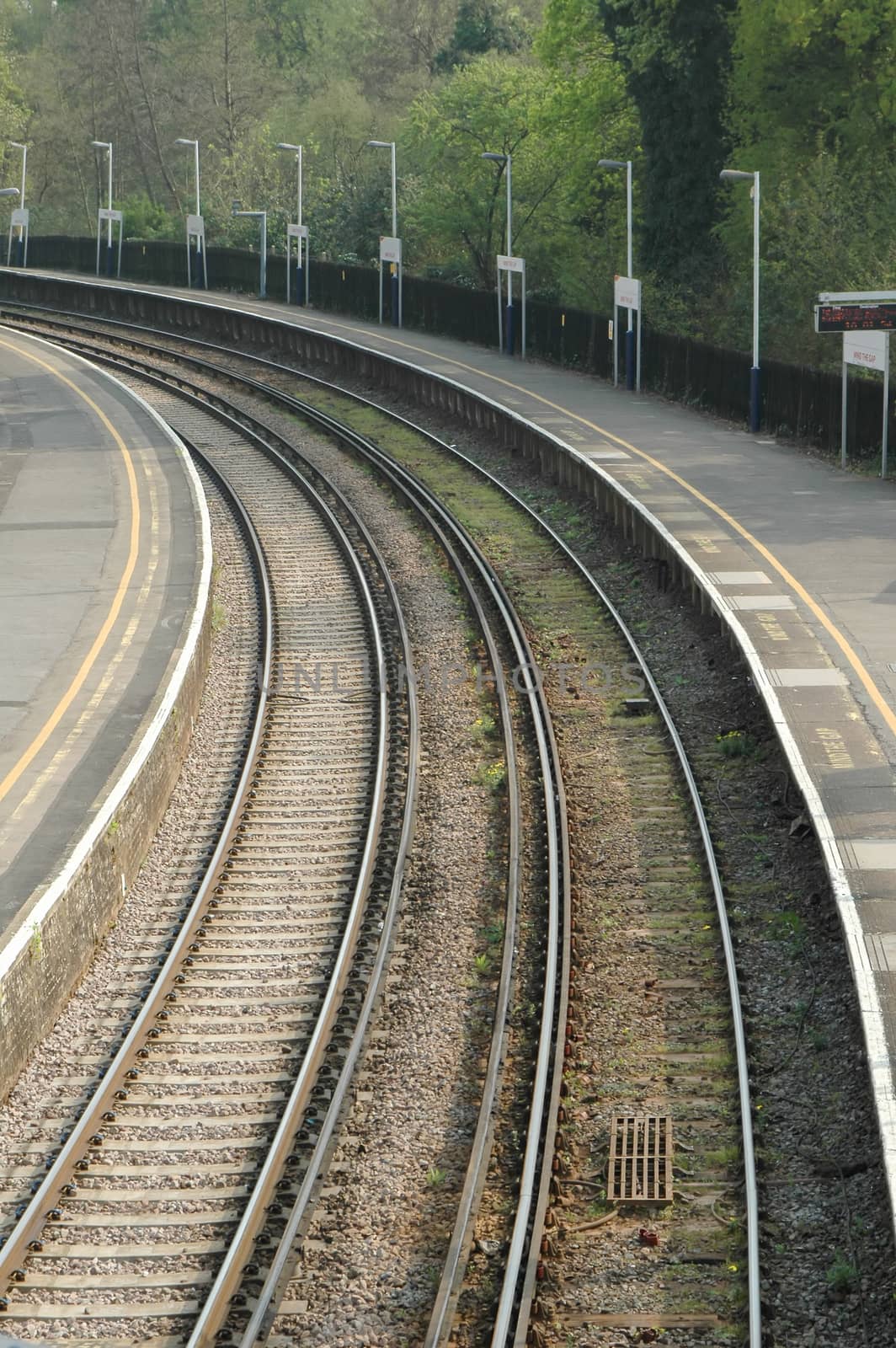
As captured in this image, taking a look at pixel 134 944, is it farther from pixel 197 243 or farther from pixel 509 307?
pixel 197 243

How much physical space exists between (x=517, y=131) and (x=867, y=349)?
120 feet

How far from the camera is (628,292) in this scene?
43.7 metres

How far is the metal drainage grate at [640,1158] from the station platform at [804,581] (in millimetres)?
1575

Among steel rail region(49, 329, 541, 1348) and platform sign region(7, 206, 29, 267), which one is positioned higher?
platform sign region(7, 206, 29, 267)

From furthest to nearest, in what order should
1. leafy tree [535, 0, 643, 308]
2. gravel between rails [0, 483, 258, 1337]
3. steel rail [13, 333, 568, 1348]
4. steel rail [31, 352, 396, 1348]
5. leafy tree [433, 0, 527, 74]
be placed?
leafy tree [433, 0, 527, 74]
leafy tree [535, 0, 643, 308]
gravel between rails [0, 483, 258, 1337]
steel rail [13, 333, 568, 1348]
steel rail [31, 352, 396, 1348]

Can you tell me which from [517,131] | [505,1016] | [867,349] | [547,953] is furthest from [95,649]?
[517,131]

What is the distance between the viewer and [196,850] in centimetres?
1755

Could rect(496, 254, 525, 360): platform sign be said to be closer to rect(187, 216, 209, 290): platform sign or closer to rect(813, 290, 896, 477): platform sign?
rect(813, 290, 896, 477): platform sign

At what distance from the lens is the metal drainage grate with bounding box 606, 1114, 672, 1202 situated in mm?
11727

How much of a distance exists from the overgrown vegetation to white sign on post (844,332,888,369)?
9162mm

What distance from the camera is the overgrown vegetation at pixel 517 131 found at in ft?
153

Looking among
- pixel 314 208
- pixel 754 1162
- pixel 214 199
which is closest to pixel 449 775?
pixel 754 1162

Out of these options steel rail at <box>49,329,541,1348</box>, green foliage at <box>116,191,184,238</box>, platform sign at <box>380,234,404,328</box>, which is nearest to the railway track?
steel rail at <box>49,329,541,1348</box>

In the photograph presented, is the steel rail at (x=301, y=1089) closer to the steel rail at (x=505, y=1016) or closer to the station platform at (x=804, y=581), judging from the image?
the steel rail at (x=505, y=1016)
